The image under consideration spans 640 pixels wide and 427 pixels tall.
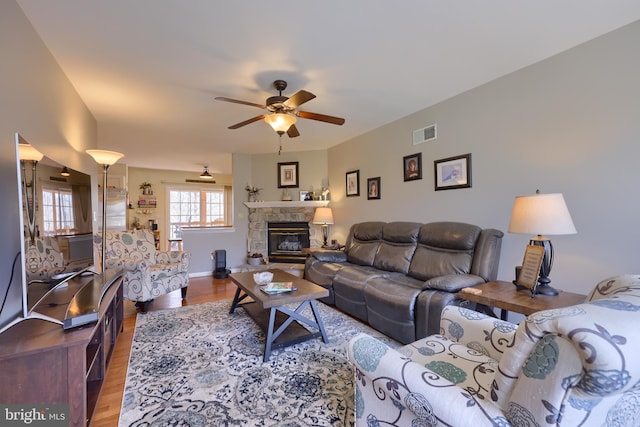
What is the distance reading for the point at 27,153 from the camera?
140cm

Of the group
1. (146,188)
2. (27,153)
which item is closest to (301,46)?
(27,153)

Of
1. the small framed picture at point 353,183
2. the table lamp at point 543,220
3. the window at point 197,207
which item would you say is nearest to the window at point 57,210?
the table lamp at point 543,220

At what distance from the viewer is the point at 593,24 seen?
6.32 feet

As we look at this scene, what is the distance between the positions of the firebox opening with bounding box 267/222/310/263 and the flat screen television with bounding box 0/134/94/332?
12.1 feet

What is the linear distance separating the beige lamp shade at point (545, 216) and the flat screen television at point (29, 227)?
2.84 metres

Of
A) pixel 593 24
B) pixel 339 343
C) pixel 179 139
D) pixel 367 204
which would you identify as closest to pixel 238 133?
pixel 179 139

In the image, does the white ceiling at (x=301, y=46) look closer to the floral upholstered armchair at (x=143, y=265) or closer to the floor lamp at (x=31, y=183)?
the floor lamp at (x=31, y=183)

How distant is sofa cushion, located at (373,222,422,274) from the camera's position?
3.27 meters

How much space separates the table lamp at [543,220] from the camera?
6.08ft

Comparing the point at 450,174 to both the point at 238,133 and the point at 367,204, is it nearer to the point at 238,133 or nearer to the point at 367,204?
the point at 367,204

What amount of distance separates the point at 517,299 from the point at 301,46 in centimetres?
234

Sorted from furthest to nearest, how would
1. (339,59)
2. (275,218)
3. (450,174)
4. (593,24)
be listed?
(275,218)
(450,174)
(339,59)
(593,24)

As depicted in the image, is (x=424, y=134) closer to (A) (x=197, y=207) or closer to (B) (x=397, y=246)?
(B) (x=397, y=246)

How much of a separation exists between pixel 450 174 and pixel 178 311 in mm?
3480
